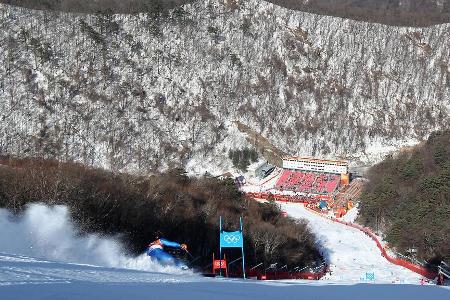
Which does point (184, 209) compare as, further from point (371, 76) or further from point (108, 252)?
point (371, 76)

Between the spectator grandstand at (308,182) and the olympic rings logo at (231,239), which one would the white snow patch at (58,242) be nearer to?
the olympic rings logo at (231,239)

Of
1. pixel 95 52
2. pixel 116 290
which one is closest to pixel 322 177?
pixel 95 52

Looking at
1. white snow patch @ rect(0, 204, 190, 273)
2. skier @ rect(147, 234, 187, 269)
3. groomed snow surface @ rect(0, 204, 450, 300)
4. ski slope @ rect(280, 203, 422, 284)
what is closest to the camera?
groomed snow surface @ rect(0, 204, 450, 300)

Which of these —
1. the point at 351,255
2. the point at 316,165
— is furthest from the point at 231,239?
the point at 316,165

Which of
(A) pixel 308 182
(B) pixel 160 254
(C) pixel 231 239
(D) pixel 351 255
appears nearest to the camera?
(B) pixel 160 254

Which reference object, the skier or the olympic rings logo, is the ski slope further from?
the skier

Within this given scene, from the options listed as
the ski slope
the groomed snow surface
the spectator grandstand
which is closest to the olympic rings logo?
the groomed snow surface

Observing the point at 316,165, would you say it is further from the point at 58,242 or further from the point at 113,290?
the point at 113,290
